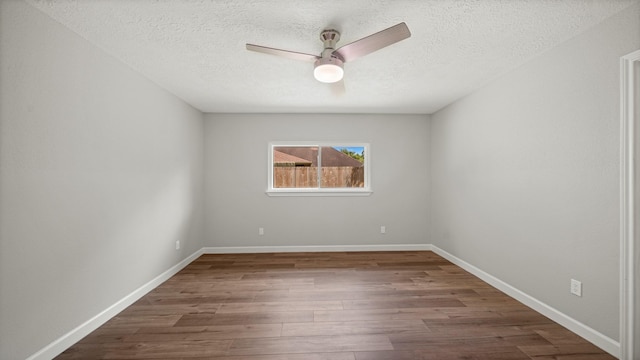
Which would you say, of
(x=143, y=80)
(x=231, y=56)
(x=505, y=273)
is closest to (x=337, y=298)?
(x=505, y=273)

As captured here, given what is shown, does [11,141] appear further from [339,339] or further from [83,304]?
[339,339]

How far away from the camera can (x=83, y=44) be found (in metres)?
2.02

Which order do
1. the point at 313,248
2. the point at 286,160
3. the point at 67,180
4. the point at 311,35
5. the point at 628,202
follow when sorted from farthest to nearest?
the point at 286,160
the point at 313,248
the point at 311,35
the point at 67,180
the point at 628,202

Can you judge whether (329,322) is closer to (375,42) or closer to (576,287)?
(576,287)

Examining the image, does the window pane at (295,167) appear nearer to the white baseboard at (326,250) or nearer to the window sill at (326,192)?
the window sill at (326,192)

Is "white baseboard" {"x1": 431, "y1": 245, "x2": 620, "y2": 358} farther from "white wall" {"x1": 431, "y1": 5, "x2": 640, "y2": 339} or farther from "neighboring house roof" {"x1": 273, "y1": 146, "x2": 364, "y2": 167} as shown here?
"neighboring house roof" {"x1": 273, "y1": 146, "x2": 364, "y2": 167}

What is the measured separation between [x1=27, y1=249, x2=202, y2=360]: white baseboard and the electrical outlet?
12.2 ft

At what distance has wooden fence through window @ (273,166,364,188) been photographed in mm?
4465

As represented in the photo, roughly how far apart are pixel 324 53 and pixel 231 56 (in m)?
0.89

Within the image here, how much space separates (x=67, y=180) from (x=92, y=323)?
1.13m

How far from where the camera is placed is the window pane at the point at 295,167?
14.6 ft

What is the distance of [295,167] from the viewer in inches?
176

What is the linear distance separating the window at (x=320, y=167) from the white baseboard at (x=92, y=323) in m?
2.12

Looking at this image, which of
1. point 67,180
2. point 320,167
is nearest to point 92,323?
point 67,180
